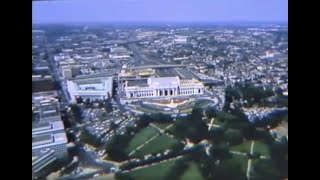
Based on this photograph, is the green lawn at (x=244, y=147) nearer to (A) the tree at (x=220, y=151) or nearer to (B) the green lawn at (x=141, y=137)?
(A) the tree at (x=220, y=151)

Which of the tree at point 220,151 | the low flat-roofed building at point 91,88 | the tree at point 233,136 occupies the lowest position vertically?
the tree at point 220,151

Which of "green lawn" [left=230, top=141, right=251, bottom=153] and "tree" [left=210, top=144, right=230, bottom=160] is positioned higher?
"green lawn" [left=230, top=141, right=251, bottom=153]

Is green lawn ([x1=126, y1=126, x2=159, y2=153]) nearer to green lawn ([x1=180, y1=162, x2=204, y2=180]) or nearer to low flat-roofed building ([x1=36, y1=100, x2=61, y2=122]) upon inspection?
green lawn ([x1=180, y1=162, x2=204, y2=180])

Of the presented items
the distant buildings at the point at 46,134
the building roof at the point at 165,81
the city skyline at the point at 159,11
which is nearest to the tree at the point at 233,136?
the building roof at the point at 165,81

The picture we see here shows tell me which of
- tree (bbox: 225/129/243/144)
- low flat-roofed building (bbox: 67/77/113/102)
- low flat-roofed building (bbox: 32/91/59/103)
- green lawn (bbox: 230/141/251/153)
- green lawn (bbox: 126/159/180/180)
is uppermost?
low flat-roofed building (bbox: 67/77/113/102)

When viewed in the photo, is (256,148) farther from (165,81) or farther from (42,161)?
(42,161)

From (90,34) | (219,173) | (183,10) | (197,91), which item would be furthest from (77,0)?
(219,173)

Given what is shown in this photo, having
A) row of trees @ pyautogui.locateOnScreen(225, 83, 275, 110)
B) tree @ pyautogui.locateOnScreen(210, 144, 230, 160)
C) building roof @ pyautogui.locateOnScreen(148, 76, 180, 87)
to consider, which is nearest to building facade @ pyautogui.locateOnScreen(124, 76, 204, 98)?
building roof @ pyautogui.locateOnScreen(148, 76, 180, 87)
